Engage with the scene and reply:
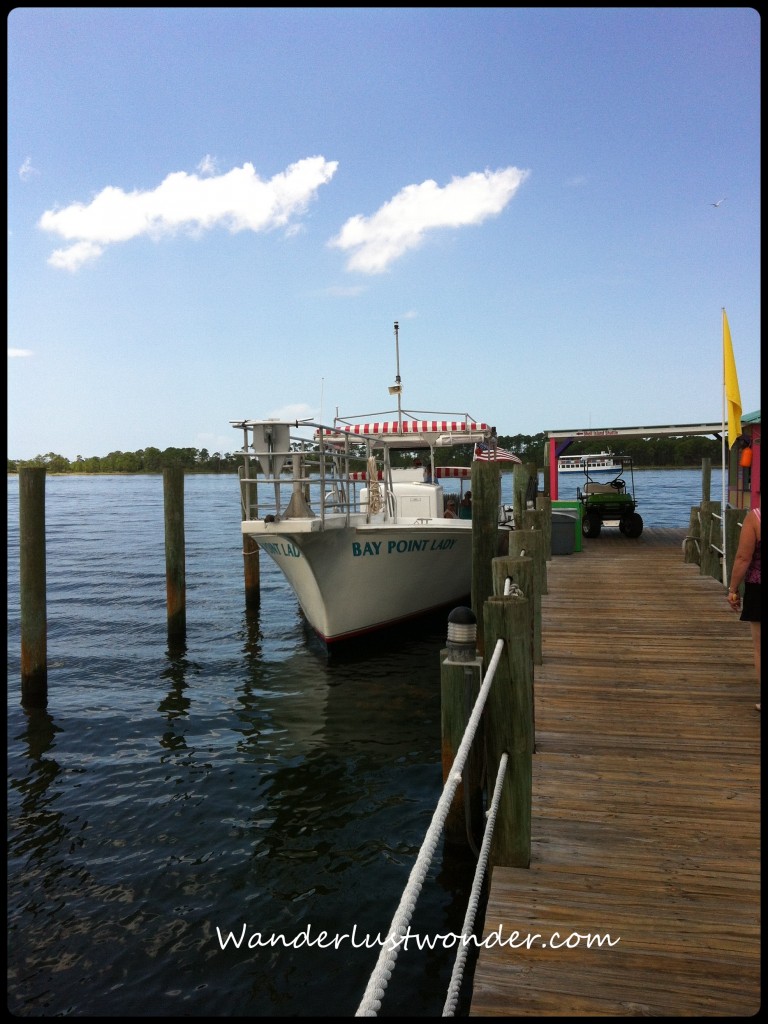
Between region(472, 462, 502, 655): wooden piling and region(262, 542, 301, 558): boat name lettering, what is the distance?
2.80 metres

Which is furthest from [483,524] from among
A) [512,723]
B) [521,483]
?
[512,723]

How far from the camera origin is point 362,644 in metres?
12.7

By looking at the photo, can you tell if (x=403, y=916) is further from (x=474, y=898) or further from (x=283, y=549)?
(x=283, y=549)

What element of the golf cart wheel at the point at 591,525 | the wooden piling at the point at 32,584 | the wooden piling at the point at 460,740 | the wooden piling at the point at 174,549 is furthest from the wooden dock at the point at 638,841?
the golf cart wheel at the point at 591,525

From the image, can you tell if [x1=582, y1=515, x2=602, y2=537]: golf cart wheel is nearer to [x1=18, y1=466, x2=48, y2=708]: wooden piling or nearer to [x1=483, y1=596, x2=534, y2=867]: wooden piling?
[x1=18, y1=466, x2=48, y2=708]: wooden piling

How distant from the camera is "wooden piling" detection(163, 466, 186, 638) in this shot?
12.9 metres

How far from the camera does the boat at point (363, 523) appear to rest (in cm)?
1046

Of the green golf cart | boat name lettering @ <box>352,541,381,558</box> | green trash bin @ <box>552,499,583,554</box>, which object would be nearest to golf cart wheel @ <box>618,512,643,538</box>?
the green golf cart

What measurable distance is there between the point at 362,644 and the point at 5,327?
10.6 meters

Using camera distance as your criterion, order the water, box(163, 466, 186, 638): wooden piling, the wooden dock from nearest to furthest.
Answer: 1. the wooden dock
2. the water
3. box(163, 466, 186, 638): wooden piling

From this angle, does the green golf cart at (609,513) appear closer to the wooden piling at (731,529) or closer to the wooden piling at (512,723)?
the wooden piling at (731,529)

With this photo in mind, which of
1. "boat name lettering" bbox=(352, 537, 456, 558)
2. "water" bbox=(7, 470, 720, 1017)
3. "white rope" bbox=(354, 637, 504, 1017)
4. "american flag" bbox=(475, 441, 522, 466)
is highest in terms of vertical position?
"american flag" bbox=(475, 441, 522, 466)

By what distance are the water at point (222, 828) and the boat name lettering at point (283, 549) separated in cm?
199

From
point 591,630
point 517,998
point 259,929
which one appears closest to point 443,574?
point 591,630
